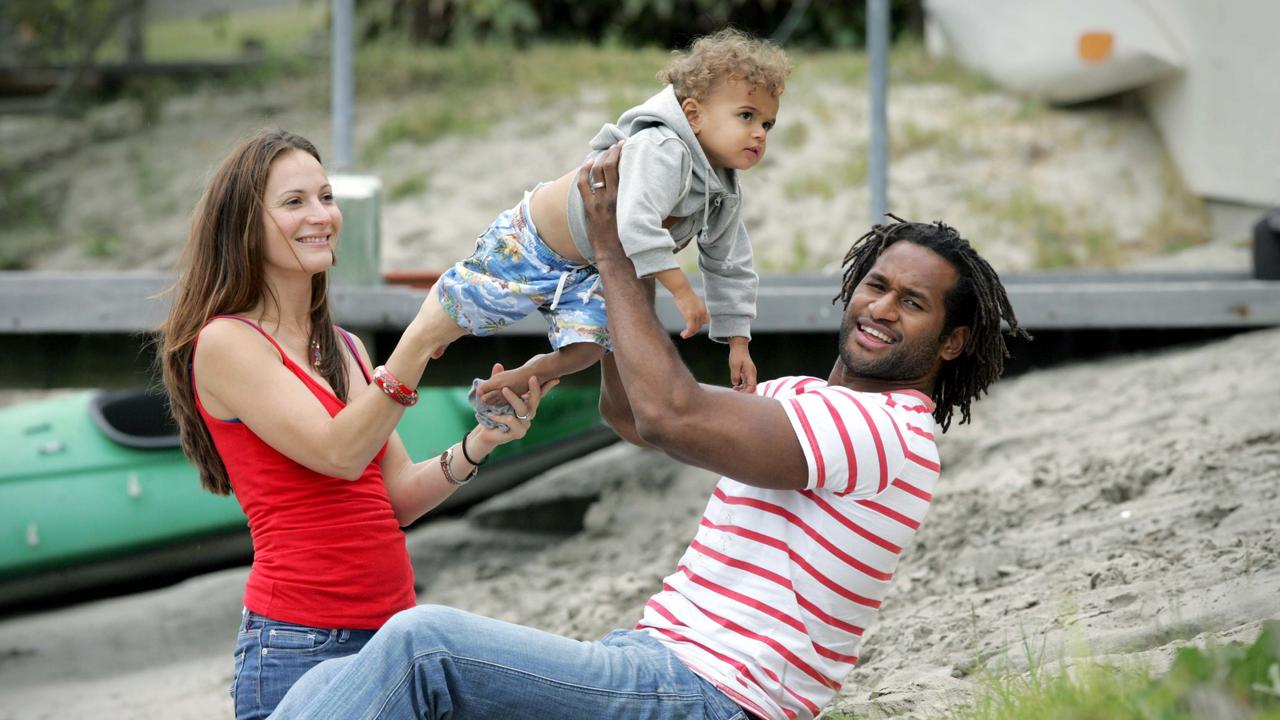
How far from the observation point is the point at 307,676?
90.0 inches

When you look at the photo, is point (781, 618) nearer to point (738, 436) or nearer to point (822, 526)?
point (822, 526)

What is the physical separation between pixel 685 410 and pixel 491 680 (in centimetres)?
58

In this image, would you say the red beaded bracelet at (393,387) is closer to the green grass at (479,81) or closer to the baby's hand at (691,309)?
the baby's hand at (691,309)

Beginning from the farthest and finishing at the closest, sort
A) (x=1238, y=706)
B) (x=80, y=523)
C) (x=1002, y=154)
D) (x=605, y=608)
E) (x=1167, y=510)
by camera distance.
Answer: (x=1002, y=154) → (x=80, y=523) → (x=605, y=608) → (x=1167, y=510) → (x=1238, y=706)

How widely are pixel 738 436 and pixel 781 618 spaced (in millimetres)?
338

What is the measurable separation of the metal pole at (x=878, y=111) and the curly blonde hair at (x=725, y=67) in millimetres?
4389

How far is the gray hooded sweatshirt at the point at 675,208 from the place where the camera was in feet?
8.34

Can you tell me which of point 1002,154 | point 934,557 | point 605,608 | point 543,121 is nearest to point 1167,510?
point 934,557

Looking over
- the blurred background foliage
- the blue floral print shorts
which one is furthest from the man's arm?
the blurred background foliage

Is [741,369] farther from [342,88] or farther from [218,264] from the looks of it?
[342,88]

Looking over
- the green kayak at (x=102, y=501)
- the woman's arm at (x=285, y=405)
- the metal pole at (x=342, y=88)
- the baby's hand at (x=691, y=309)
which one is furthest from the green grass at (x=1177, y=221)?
the woman's arm at (x=285, y=405)

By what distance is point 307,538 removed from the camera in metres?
2.53

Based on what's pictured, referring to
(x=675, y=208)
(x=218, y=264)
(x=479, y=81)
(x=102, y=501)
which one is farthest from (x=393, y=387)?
(x=479, y=81)

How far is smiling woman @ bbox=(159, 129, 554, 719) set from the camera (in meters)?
2.49
